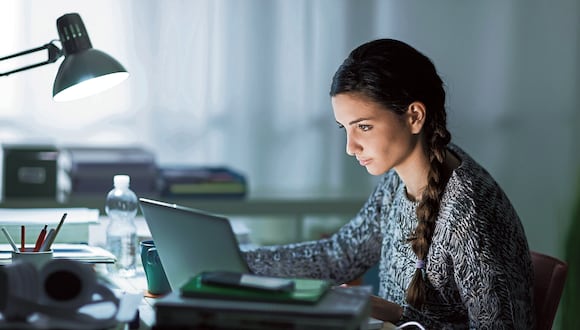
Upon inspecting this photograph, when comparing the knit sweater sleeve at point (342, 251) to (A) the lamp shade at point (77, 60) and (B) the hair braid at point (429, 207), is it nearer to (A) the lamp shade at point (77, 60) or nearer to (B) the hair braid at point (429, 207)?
(B) the hair braid at point (429, 207)

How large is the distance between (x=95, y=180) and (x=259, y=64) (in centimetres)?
71

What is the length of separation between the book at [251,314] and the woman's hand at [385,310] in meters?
0.49

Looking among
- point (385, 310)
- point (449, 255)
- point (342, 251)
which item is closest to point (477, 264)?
point (449, 255)

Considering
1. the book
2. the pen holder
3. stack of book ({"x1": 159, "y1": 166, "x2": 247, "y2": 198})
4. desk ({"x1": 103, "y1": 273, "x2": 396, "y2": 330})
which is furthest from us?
stack of book ({"x1": 159, "y1": 166, "x2": 247, "y2": 198})

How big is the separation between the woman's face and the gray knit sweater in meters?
0.13

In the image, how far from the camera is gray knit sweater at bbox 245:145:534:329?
1814mm

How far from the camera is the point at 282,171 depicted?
3412 millimetres

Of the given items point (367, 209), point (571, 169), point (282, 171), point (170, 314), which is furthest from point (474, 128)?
point (170, 314)

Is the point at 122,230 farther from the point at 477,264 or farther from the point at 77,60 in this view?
the point at 477,264

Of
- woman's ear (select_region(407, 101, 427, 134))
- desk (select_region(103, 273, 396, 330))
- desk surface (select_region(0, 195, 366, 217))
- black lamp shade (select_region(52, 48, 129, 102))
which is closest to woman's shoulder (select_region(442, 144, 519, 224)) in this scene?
woman's ear (select_region(407, 101, 427, 134))

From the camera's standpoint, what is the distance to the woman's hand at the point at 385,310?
184cm

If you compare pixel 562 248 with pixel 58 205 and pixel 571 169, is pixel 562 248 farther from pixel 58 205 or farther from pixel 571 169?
pixel 58 205

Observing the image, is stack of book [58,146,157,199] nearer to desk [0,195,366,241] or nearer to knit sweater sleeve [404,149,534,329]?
desk [0,195,366,241]

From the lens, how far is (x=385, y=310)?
1879mm
